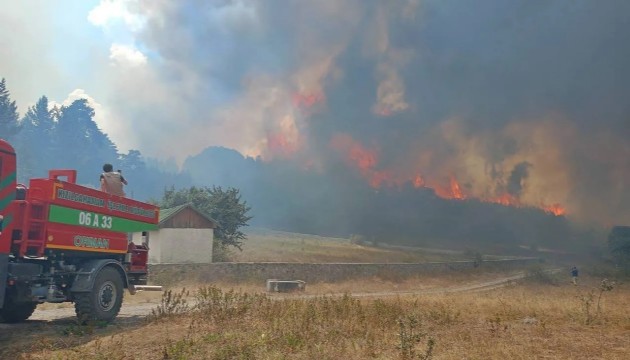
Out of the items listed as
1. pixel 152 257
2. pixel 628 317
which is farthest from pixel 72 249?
pixel 152 257

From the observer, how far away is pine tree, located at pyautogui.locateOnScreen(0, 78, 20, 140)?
8706 cm

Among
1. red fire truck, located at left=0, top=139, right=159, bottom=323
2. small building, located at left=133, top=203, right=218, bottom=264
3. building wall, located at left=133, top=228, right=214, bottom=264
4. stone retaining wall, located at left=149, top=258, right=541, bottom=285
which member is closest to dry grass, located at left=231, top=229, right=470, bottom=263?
building wall, located at left=133, top=228, right=214, bottom=264

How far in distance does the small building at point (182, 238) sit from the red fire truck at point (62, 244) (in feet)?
63.1

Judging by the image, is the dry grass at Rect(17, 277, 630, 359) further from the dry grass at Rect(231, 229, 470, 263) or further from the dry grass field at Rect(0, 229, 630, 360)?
the dry grass at Rect(231, 229, 470, 263)

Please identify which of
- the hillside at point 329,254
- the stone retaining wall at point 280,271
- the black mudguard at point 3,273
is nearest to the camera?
the black mudguard at point 3,273

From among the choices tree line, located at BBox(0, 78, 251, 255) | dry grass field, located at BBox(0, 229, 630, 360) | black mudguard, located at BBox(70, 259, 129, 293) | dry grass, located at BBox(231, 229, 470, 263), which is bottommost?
dry grass field, located at BBox(0, 229, 630, 360)

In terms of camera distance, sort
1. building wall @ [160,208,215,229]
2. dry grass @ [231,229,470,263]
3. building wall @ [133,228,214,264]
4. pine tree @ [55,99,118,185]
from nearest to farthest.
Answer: building wall @ [133,228,214,264] → building wall @ [160,208,215,229] → dry grass @ [231,229,470,263] → pine tree @ [55,99,118,185]

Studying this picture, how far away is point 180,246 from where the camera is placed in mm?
31594

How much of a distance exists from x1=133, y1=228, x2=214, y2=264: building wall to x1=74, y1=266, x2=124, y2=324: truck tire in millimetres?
19750

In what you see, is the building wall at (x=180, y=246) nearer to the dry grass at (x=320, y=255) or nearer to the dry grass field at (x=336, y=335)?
the dry grass at (x=320, y=255)

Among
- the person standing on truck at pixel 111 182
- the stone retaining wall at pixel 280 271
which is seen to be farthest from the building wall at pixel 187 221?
the person standing on truck at pixel 111 182

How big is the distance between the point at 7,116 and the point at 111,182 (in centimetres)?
9605

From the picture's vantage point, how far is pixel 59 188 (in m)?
9.81

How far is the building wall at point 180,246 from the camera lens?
1212 inches
